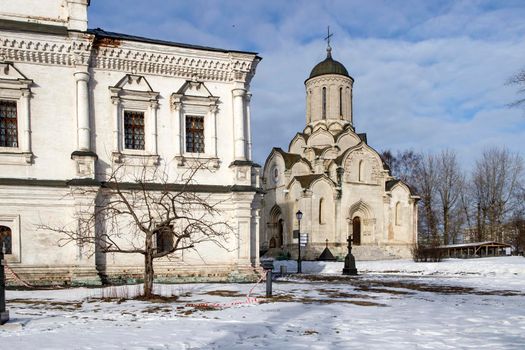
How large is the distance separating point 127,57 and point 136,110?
1.92 meters

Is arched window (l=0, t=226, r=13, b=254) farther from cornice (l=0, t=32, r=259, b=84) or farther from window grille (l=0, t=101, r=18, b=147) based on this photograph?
cornice (l=0, t=32, r=259, b=84)

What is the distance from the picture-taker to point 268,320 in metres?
9.76

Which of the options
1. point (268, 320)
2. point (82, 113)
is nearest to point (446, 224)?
point (82, 113)

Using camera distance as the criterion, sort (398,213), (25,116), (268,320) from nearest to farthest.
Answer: (268,320)
(25,116)
(398,213)

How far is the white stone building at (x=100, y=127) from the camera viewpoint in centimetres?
1758

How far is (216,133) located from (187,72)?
256 cm

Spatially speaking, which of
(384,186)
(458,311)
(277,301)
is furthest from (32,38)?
(384,186)

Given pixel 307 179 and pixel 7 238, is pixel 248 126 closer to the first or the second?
pixel 7 238

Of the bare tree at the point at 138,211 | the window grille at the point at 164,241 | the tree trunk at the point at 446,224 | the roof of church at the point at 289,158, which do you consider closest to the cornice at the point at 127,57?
the bare tree at the point at 138,211

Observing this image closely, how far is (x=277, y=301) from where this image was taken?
12.7 m

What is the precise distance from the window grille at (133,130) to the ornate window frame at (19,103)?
A: 10.6 ft

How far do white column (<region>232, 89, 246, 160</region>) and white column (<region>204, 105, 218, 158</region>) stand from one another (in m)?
0.76

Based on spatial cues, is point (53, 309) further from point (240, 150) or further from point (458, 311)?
point (240, 150)

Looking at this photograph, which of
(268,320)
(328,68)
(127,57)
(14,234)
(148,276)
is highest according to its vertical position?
(328,68)
